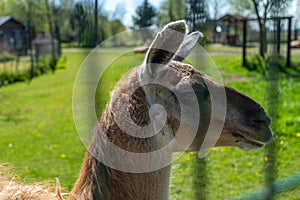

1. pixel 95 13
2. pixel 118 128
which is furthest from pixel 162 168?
pixel 95 13

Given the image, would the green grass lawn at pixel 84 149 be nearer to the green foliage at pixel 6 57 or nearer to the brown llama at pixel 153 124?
the brown llama at pixel 153 124

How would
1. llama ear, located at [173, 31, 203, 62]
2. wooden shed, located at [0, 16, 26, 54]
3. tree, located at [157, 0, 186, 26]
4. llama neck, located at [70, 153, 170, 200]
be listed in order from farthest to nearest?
wooden shed, located at [0, 16, 26, 54]
tree, located at [157, 0, 186, 26]
llama ear, located at [173, 31, 203, 62]
llama neck, located at [70, 153, 170, 200]

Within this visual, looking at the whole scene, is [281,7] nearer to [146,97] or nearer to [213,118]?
[213,118]

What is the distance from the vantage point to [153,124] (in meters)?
1.86

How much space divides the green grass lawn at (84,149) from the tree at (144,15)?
0.18m

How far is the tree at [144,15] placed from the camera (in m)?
1.96

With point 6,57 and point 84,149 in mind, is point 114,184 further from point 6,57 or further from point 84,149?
point 6,57

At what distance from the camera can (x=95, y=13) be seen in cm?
173

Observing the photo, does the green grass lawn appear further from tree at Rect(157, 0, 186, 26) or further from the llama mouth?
the llama mouth

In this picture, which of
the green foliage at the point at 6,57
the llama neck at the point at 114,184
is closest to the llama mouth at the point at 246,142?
the llama neck at the point at 114,184

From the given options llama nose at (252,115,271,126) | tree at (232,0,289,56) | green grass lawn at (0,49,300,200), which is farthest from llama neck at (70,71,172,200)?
tree at (232,0,289,56)

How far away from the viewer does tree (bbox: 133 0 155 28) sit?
1963 millimetres

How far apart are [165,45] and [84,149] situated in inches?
101

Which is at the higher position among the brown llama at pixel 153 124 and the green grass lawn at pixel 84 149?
the brown llama at pixel 153 124
